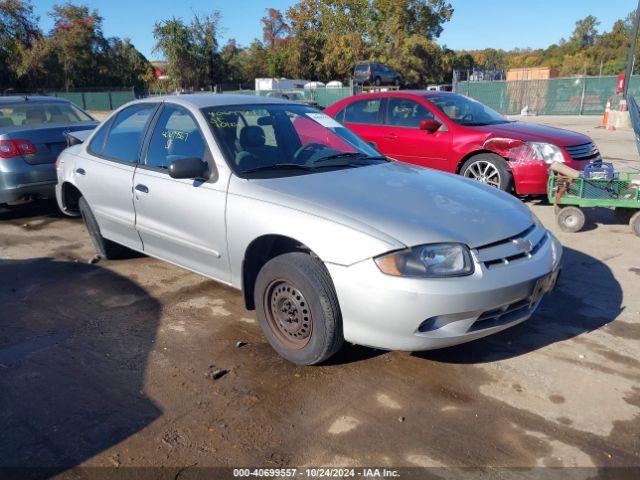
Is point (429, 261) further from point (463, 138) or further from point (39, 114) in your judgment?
point (39, 114)

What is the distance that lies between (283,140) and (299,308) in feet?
5.03

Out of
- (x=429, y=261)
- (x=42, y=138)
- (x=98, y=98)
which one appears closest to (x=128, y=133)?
A: (x=42, y=138)

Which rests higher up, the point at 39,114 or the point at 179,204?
the point at 39,114

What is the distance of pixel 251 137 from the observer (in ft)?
13.3

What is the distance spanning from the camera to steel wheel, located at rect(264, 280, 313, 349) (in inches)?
127

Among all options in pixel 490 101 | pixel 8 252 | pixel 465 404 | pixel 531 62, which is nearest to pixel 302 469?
pixel 465 404

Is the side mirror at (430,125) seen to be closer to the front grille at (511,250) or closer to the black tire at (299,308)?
the front grille at (511,250)

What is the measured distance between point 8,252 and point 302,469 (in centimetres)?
484

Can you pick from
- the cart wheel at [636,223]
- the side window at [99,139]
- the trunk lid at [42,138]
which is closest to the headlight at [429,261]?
the side window at [99,139]

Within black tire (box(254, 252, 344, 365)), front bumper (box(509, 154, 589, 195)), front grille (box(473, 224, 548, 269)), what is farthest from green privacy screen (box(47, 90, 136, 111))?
front grille (box(473, 224, 548, 269))

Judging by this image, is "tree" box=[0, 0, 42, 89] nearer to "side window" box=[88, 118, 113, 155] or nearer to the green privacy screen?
the green privacy screen

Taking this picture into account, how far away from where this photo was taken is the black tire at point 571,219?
6133mm

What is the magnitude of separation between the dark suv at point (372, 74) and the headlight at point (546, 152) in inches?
1131

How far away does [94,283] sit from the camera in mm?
4895
